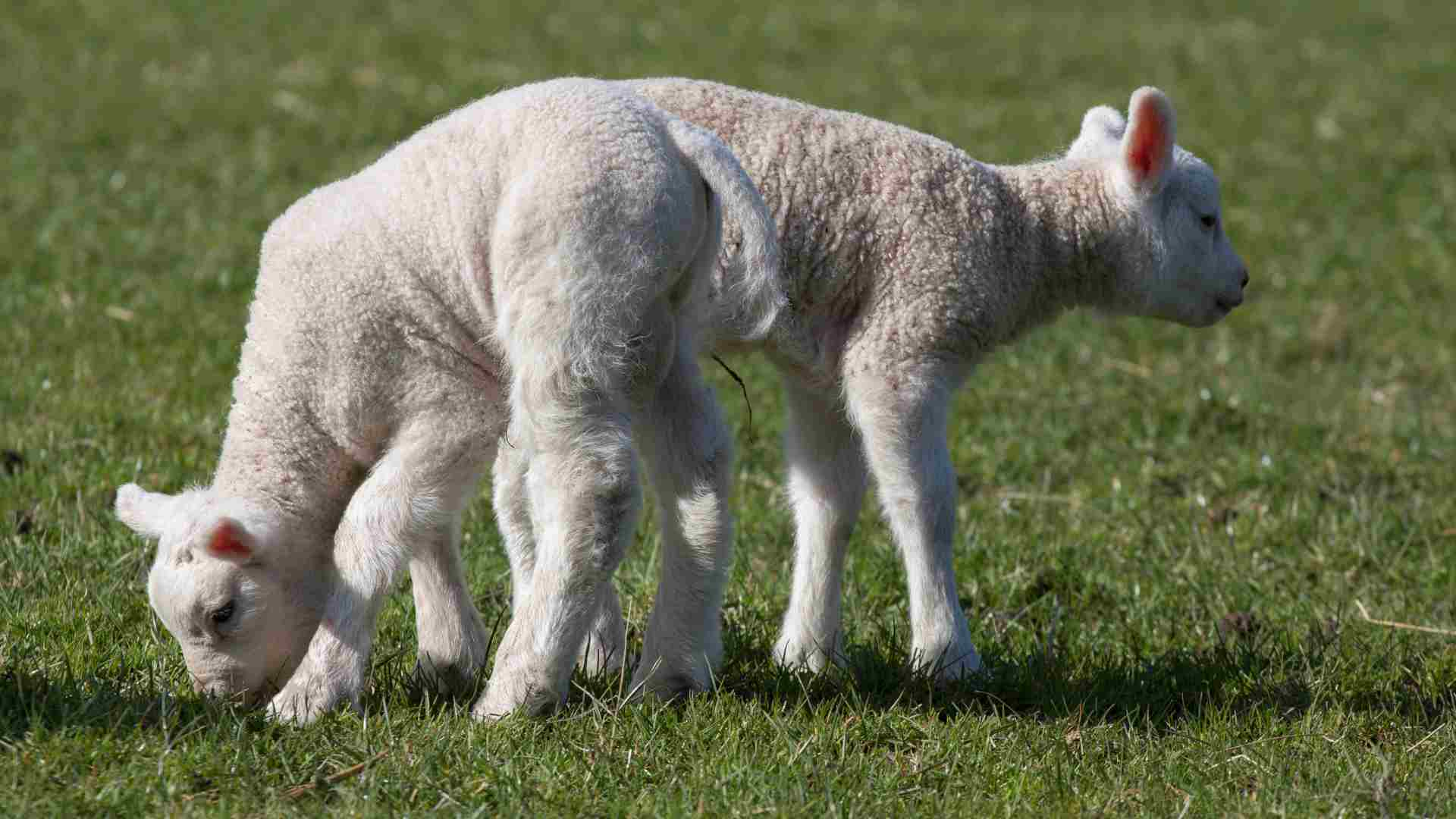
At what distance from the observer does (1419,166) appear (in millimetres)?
13516

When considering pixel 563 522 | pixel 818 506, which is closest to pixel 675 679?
pixel 563 522

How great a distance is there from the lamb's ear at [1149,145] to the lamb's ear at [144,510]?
278cm

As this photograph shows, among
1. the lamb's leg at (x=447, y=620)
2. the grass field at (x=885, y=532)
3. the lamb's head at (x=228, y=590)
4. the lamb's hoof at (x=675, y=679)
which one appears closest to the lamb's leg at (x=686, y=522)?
the lamb's hoof at (x=675, y=679)

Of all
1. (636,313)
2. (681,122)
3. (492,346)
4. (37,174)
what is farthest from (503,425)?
(37,174)

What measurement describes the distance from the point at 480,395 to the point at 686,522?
1.91ft

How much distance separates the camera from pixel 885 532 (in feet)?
20.1

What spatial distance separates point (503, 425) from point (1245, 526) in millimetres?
3115

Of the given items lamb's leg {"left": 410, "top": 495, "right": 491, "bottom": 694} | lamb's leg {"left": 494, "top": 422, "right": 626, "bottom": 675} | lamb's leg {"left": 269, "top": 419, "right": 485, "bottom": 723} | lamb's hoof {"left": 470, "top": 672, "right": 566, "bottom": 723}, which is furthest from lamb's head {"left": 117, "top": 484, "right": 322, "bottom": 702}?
lamb's leg {"left": 494, "top": 422, "right": 626, "bottom": 675}

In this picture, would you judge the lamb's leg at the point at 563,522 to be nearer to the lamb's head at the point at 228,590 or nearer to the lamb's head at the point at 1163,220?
the lamb's head at the point at 228,590

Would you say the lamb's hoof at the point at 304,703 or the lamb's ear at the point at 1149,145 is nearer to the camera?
the lamb's hoof at the point at 304,703

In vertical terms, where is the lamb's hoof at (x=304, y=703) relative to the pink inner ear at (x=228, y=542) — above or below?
below

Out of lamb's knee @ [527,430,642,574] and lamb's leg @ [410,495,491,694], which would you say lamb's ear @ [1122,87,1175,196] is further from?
lamb's leg @ [410,495,491,694]

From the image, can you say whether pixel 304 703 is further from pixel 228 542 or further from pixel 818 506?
pixel 818 506

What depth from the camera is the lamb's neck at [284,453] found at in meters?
4.19
